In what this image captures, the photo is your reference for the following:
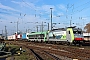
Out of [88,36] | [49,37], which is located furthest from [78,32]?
[88,36]

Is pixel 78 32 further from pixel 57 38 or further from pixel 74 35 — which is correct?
pixel 57 38

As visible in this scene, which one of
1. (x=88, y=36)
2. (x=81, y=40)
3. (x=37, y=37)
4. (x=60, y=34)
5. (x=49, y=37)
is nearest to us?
(x=81, y=40)

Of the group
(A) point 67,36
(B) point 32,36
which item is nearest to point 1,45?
(A) point 67,36

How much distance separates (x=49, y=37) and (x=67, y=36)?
12602mm

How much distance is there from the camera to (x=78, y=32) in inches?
1400

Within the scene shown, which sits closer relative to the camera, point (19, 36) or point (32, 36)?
point (32, 36)

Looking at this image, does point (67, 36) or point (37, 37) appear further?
point (37, 37)

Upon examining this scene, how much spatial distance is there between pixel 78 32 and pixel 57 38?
28.2ft

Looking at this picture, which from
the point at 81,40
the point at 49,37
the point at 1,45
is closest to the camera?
the point at 1,45

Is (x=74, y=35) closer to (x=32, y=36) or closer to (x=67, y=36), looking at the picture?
(x=67, y=36)

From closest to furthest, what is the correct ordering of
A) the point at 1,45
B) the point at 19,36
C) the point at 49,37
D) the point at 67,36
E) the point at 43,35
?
the point at 1,45
the point at 67,36
the point at 49,37
the point at 43,35
the point at 19,36

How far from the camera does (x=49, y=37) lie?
5022cm

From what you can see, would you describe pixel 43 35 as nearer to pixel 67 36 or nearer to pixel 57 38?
pixel 57 38

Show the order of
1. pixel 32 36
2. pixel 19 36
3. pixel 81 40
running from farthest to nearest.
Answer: pixel 19 36, pixel 32 36, pixel 81 40
